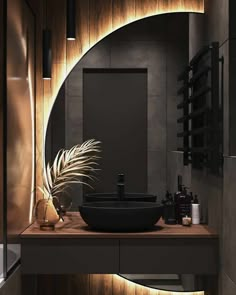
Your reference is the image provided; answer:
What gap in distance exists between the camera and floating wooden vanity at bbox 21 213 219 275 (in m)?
3.34

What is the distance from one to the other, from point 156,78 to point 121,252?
4.11 ft

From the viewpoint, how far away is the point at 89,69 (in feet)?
13.2

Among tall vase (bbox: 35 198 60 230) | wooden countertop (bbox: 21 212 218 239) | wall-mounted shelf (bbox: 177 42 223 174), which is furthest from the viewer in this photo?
tall vase (bbox: 35 198 60 230)

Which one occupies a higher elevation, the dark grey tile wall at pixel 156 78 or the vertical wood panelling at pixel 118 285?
the dark grey tile wall at pixel 156 78

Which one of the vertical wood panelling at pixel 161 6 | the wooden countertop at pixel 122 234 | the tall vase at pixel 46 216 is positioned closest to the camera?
the wooden countertop at pixel 122 234

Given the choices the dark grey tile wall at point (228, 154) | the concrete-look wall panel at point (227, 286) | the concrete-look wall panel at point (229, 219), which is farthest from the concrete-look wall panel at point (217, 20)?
the concrete-look wall panel at point (227, 286)

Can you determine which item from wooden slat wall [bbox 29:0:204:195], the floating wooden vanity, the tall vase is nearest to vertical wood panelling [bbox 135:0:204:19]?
wooden slat wall [bbox 29:0:204:195]

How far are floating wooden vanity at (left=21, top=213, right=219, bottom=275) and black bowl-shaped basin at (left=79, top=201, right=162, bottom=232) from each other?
4 centimetres

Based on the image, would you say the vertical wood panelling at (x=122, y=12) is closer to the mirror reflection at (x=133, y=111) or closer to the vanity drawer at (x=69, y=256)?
the mirror reflection at (x=133, y=111)

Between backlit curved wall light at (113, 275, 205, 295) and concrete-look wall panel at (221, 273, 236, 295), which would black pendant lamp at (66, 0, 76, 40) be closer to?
backlit curved wall light at (113, 275, 205, 295)

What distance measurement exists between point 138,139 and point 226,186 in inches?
42.3

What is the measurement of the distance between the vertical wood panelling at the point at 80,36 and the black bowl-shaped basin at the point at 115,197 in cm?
89

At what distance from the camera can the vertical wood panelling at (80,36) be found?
13.4 ft

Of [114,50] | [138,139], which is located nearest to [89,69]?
[114,50]
